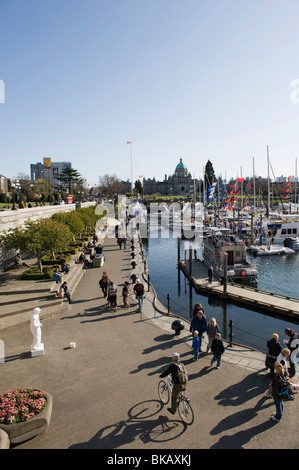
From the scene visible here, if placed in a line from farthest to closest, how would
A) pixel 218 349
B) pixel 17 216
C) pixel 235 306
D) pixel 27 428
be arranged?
1. pixel 17 216
2. pixel 235 306
3. pixel 218 349
4. pixel 27 428

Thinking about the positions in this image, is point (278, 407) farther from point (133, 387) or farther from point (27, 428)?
point (27, 428)

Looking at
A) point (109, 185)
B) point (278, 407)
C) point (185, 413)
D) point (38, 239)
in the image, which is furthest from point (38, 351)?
point (109, 185)

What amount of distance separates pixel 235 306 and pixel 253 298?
1628 millimetres

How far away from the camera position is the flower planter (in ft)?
23.9

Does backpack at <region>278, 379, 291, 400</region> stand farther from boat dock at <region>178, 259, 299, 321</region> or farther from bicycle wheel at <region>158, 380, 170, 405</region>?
boat dock at <region>178, 259, 299, 321</region>

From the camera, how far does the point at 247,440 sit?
7.32 m

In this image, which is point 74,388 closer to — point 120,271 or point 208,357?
point 208,357

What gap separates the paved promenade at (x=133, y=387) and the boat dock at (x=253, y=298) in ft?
27.7

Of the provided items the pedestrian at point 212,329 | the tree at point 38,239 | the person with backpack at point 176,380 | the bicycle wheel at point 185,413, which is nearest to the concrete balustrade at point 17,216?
the tree at point 38,239

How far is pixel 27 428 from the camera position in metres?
7.41

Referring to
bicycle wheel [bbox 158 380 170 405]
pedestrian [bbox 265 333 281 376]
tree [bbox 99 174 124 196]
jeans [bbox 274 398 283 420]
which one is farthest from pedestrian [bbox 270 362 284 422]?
tree [bbox 99 174 124 196]

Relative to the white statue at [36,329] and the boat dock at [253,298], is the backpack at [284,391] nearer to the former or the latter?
the white statue at [36,329]
